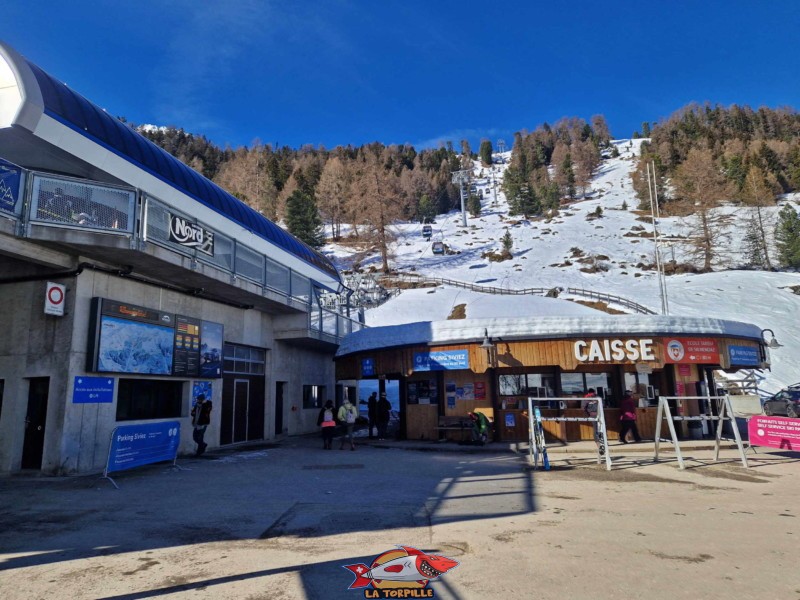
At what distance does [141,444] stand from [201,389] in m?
5.57

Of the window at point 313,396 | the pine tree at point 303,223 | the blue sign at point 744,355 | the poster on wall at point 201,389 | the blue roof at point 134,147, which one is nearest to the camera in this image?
the blue roof at point 134,147

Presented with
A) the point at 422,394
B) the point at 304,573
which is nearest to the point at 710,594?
the point at 304,573

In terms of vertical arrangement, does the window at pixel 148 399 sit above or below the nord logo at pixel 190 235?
below

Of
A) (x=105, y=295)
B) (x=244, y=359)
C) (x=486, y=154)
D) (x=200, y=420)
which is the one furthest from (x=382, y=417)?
(x=486, y=154)

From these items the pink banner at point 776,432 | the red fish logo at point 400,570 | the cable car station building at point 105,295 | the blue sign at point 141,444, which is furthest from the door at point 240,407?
the pink banner at point 776,432

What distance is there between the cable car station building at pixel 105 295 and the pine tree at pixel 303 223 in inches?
2105

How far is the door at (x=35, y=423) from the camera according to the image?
12.1m

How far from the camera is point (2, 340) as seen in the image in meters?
12.9

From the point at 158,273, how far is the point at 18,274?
326 cm

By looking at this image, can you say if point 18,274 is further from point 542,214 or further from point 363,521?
point 542,214

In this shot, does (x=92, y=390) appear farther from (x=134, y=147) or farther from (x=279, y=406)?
(x=279, y=406)

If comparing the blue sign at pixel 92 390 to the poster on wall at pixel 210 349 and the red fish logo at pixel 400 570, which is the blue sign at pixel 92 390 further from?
the red fish logo at pixel 400 570

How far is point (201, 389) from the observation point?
657 inches

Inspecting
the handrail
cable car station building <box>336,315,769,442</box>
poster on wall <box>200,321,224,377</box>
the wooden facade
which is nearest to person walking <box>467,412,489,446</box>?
cable car station building <box>336,315,769,442</box>
